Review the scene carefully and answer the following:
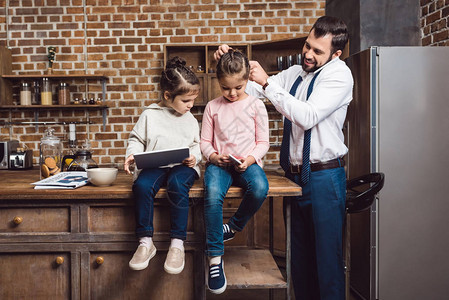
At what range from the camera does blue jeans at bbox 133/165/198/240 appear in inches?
59.1

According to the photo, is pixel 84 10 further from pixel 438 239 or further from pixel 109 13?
pixel 438 239

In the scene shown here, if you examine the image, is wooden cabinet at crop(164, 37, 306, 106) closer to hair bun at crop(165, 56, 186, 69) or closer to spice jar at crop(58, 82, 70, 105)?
spice jar at crop(58, 82, 70, 105)

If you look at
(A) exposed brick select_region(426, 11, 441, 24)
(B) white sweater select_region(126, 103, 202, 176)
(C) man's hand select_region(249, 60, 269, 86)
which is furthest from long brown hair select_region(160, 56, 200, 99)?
(A) exposed brick select_region(426, 11, 441, 24)

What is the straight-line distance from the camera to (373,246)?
7.47 feet

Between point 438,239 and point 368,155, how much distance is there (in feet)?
2.10

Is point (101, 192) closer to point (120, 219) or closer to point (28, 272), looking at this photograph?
point (120, 219)

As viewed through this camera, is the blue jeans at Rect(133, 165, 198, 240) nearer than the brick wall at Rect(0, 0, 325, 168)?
Yes

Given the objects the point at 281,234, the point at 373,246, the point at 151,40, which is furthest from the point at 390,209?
the point at 151,40

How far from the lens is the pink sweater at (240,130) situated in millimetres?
1665

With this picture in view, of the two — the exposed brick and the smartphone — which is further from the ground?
the exposed brick

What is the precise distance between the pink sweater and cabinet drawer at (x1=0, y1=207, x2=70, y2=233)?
67cm

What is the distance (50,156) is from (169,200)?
91 centimetres

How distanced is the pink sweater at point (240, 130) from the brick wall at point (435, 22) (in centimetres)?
172

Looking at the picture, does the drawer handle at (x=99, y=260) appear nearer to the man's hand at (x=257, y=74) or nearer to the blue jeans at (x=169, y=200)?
the blue jeans at (x=169, y=200)
